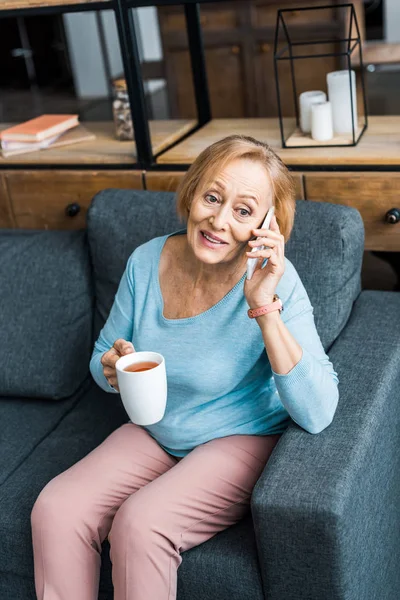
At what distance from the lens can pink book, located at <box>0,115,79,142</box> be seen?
2.57m

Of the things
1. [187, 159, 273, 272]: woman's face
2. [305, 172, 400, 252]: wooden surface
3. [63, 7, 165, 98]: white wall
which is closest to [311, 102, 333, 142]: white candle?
[305, 172, 400, 252]: wooden surface

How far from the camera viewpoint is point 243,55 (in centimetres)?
449

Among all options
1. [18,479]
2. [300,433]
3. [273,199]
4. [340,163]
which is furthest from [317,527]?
[340,163]

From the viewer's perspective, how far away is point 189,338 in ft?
5.65

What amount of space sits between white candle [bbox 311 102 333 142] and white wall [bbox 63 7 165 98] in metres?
4.76

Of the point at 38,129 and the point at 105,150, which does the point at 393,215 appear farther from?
the point at 38,129

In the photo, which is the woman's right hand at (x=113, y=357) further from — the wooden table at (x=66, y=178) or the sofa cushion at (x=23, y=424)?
the wooden table at (x=66, y=178)

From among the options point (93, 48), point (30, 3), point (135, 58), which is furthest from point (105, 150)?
point (93, 48)

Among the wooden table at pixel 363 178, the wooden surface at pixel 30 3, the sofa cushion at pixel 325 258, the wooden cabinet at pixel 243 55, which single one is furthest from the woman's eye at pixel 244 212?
the wooden cabinet at pixel 243 55

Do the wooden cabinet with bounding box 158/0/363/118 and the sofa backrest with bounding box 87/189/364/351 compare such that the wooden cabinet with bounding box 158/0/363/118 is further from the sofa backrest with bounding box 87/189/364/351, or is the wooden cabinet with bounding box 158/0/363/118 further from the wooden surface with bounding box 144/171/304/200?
the sofa backrest with bounding box 87/189/364/351

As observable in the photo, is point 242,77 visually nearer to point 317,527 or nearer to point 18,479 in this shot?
point 18,479

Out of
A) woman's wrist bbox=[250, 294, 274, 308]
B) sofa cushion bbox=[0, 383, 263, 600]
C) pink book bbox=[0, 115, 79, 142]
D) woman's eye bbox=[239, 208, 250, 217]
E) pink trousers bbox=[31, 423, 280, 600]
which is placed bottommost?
sofa cushion bbox=[0, 383, 263, 600]

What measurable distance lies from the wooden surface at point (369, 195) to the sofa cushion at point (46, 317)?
0.65 m

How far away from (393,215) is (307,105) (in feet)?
1.37
